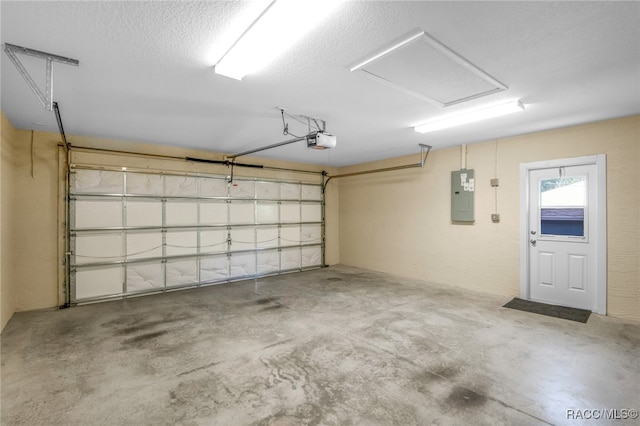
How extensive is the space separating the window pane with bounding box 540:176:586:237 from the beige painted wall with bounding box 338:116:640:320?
0.31 meters

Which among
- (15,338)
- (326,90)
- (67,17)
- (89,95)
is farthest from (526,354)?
(15,338)

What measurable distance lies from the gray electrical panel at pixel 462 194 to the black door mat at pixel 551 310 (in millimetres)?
1504

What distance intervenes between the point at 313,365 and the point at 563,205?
4.19 meters

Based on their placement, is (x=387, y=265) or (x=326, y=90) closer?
(x=326, y=90)

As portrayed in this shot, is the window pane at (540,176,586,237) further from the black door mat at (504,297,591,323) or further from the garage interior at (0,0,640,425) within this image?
the black door mat at (504,297,591,323)

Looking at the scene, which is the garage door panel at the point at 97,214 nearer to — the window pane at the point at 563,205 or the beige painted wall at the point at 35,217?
the beige painted wall at the point at 35,217

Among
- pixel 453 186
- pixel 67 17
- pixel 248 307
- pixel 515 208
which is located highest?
pixel 67 17

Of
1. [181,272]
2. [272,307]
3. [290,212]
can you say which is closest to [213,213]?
[181,272]

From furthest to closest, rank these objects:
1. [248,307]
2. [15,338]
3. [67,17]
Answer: [248,307] → [15,338] → [67,17]

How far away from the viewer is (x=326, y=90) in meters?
A: 2.83

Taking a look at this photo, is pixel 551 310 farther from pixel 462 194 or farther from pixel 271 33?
pixel 271 33

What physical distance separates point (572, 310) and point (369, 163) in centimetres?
457

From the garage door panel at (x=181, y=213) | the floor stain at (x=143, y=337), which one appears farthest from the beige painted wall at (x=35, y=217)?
the floor stain at (x=143, y=337)

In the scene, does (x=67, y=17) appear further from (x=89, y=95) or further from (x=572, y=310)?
(x=572, y=310)
